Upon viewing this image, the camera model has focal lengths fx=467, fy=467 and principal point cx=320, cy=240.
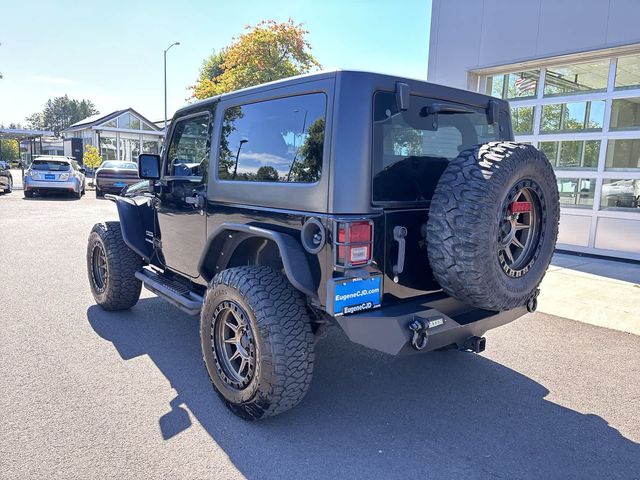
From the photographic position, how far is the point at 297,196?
2.70 m

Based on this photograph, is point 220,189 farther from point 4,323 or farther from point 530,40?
point 530,40

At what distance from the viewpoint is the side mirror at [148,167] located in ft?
13.7

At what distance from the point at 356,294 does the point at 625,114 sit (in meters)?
7.85

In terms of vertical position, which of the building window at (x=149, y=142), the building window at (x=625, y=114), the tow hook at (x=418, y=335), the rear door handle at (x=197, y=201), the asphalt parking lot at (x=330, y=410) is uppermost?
the building window at (x=149, y=142)

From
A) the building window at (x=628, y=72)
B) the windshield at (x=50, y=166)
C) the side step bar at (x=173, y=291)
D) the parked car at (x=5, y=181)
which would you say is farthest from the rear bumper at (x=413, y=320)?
the parked car at (x=5, y=181)

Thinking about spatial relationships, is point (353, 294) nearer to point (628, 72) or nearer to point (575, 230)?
point (575, 230)

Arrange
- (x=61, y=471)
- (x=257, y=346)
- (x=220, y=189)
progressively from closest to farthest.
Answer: (x=61, y=471) < (x=257, y=346) < (x=220, y=189)

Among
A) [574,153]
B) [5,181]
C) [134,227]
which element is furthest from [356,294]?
[5,181]

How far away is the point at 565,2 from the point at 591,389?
7289mm

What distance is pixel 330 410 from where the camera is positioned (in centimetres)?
305

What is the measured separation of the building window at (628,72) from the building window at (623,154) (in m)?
0.92

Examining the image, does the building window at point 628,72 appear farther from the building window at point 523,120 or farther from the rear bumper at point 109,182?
the rear bumper at point 109,182

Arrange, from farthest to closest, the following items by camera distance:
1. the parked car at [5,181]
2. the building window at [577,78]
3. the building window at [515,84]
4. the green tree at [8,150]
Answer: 1. the green tree at [8,150]
2. the parked car at [5,181]
3. the building window at [515,84]
4. the building window at [577,78]

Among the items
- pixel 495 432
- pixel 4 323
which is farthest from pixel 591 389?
pixel 4 323
